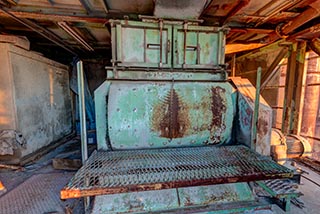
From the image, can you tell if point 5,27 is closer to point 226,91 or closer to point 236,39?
point 226,91

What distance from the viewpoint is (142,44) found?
2.02 meters

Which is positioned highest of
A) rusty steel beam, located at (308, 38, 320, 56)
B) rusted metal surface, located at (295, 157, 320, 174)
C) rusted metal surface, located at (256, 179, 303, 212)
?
rusty steel beam, located at (308, 38, 320, 56)

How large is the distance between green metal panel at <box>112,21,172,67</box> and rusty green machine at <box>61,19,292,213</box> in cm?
1

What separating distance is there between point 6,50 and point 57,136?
6.98ft

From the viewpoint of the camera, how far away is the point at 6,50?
8.43 feet

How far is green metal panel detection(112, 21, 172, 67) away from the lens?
1.97m

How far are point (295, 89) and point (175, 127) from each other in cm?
334

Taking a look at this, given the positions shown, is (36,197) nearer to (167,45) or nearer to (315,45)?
(167,45)

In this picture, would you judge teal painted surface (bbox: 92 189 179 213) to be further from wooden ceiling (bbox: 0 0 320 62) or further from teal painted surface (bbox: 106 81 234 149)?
wooden ceiling (bbox: 0 0 320 62)

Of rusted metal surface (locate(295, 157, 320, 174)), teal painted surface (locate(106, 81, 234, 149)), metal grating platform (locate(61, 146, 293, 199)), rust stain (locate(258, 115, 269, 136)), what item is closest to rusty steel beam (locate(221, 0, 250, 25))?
teal painted surface (locate(106, 81, 234, 149))

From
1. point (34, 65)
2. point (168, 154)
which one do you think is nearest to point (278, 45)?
point (168, 154)

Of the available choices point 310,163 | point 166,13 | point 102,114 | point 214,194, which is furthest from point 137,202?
point 310,163

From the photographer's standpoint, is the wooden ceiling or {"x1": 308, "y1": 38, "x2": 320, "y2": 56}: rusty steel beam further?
{"x1": 308, "y1": 38, "x2": 320, "y2": 56}: rusty steel beam

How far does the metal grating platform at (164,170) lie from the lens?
45.7 inches
